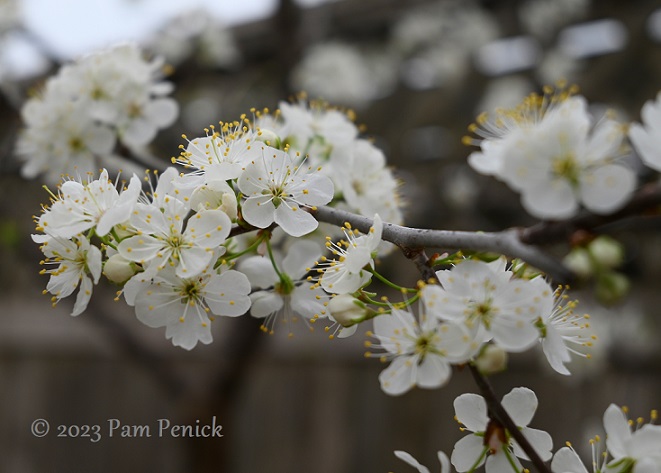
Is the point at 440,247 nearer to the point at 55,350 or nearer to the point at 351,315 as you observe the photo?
the point at 351,315

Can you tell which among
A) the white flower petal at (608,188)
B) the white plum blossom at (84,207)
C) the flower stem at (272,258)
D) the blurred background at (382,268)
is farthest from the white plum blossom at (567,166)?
the blurred background at (382,268)

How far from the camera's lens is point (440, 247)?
0.75 m

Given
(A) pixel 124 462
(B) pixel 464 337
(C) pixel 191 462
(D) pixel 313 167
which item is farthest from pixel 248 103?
(B) pixel 464 337

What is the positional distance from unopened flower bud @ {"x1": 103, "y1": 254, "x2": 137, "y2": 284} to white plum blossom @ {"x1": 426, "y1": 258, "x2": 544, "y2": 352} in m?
0.37

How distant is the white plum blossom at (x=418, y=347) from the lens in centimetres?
72

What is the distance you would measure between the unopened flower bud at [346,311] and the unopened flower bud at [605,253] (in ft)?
0.97

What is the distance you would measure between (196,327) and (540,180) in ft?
Answer: 1.57

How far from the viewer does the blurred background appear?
7.81 feet

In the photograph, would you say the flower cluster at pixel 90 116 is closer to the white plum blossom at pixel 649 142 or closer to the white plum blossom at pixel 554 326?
the white plum blossom at pixel 554 326

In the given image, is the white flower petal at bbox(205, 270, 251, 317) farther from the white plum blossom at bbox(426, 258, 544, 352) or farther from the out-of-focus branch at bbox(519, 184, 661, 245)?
the out-of-focus branch at bbox(519, 184, 661, 245)

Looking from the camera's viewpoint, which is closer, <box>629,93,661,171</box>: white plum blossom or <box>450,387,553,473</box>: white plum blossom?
<box>629,93,661,171</box>: white plum blossom

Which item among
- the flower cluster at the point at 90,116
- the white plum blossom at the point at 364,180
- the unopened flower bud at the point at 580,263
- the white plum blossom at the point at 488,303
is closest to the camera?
the unopened flower bud at the point at 580,263
